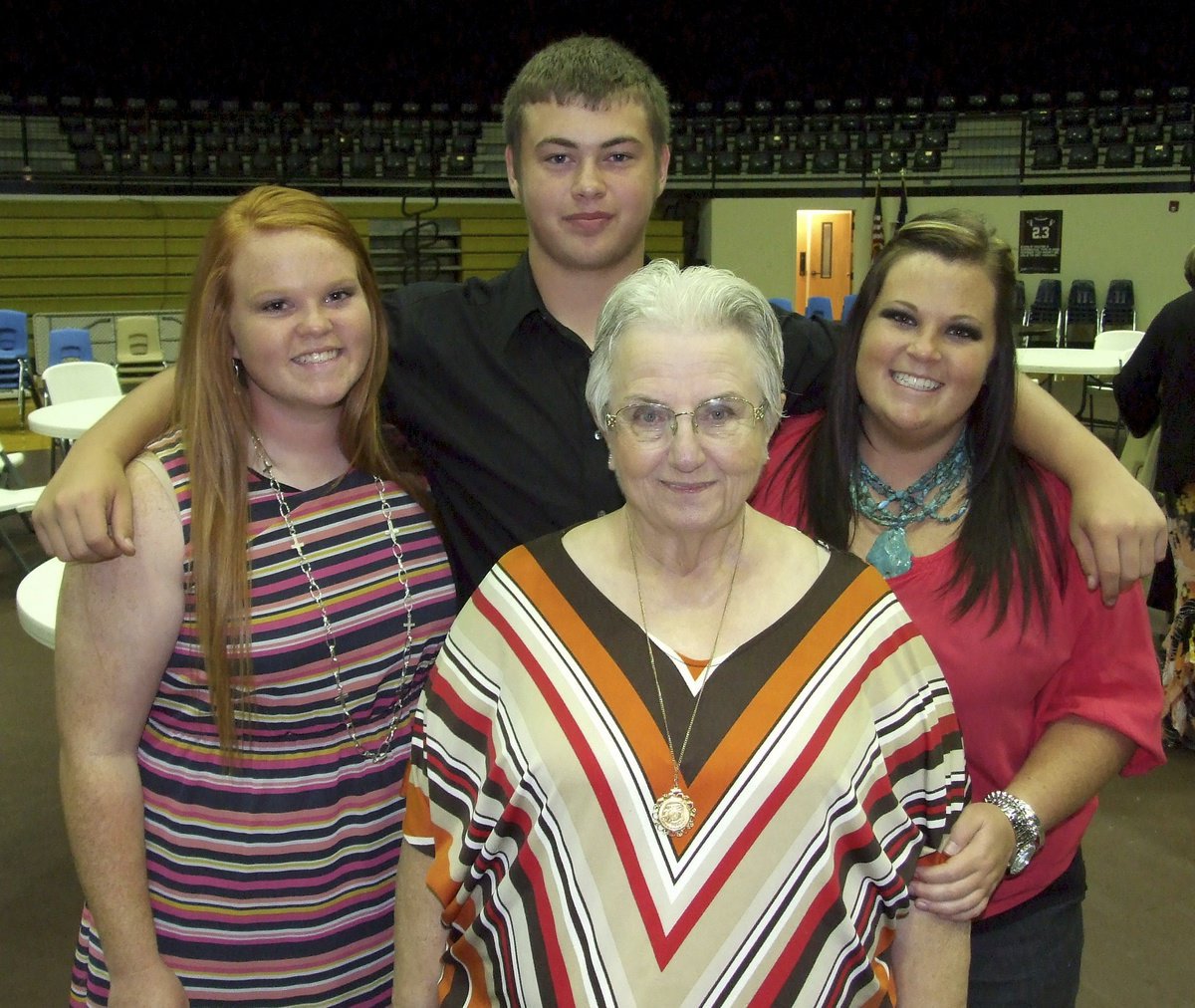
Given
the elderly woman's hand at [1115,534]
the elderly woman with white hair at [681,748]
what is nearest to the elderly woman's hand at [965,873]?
the elderly woman with white hair at [681,748]

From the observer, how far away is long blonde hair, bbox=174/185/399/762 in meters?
1.40

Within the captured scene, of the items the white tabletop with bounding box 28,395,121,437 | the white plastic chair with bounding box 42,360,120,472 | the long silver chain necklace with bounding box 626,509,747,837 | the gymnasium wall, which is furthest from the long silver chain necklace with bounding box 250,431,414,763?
the gymnasium wall

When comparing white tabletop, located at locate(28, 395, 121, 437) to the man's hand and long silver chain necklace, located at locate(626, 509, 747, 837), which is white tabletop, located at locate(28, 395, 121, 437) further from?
long silver chain necklace, located at locate(626, 509, 747, 837)

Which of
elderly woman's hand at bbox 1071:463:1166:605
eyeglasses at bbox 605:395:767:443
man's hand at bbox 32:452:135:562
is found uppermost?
eyeglasses at bbox 605:395:767:443

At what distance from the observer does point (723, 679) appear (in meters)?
1.21

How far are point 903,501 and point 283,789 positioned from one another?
0.99m

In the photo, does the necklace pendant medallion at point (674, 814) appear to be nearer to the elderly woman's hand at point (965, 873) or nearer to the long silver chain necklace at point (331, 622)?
the elderly woman's hand at point (965, 873)

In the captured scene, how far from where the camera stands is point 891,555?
4.93 ft

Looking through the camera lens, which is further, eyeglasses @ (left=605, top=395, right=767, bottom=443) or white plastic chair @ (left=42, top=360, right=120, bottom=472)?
white plastic chair @ (left=42, top=360, right=120, bottom=472)

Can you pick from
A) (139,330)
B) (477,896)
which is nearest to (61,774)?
(477,896)

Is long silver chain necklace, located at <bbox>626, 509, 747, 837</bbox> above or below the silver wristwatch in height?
above

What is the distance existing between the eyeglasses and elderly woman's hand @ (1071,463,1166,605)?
1.68ft

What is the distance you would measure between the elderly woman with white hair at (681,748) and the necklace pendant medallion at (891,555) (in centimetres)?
20

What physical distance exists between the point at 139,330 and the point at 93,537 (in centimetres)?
1148
